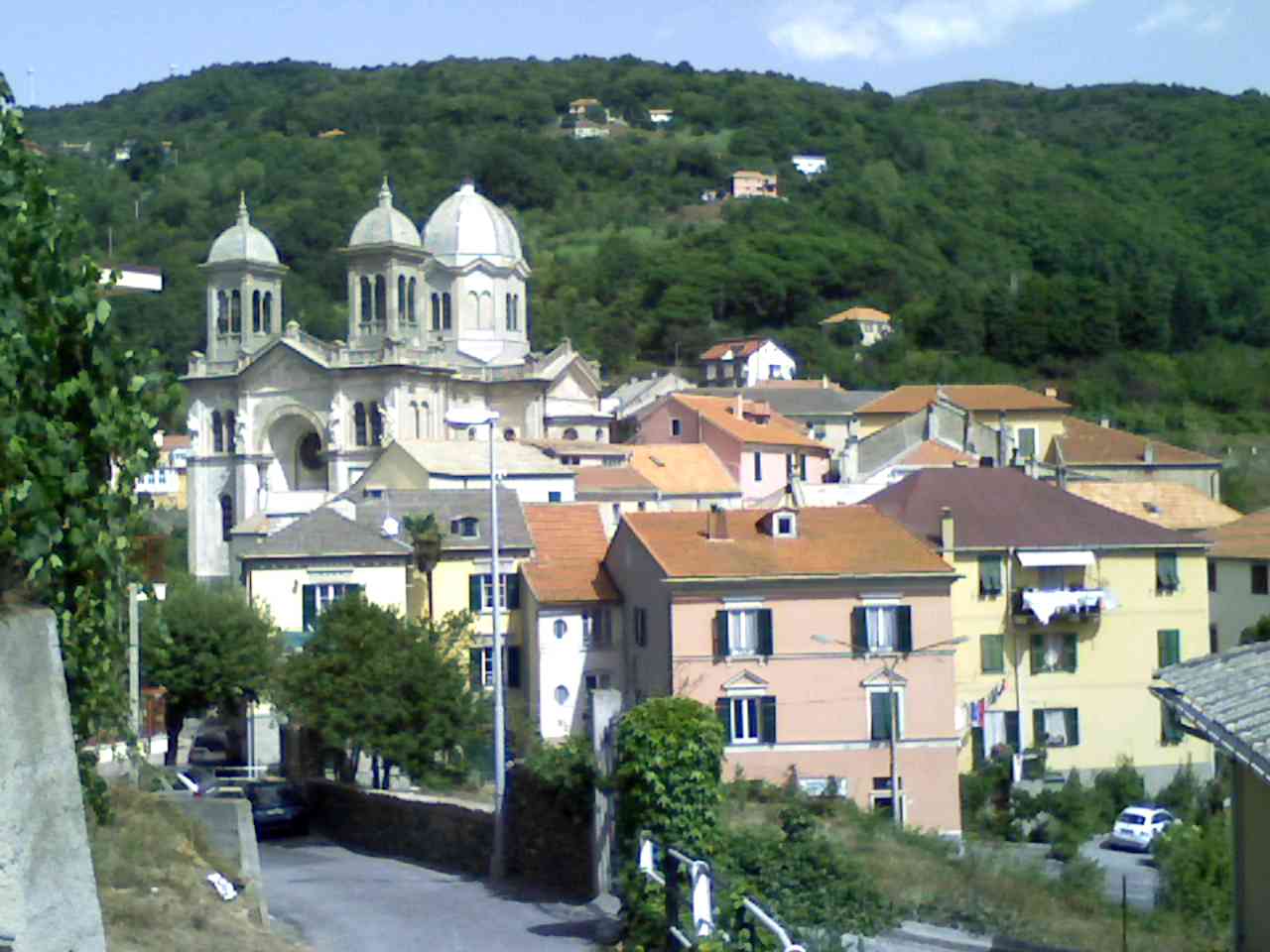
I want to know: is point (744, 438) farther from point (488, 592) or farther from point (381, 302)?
point (488, 592)

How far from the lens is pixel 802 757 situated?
34.2m

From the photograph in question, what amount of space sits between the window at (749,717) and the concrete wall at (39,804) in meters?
26.7

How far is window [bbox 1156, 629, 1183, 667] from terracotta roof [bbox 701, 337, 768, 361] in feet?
218

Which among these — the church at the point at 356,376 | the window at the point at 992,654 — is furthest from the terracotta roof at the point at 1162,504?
the church at the point at 356,376

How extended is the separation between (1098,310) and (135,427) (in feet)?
320

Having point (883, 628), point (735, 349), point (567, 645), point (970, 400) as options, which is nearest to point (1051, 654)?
point (883, 628)

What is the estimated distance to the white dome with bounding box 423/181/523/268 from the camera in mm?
76375

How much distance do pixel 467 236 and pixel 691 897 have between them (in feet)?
216

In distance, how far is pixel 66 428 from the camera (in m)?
9.23

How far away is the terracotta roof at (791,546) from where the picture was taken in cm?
3506

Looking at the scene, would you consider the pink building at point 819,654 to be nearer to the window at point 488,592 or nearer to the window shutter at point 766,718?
the window shutter at point 766,718

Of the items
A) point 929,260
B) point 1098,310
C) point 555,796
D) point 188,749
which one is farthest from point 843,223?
point 555,796

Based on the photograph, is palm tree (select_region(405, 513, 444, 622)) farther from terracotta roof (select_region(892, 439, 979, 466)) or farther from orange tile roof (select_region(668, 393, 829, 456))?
orange tile roof (select_region(668, 393, 829, 456))

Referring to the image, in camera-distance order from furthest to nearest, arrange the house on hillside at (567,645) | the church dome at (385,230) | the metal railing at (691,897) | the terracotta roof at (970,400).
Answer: the terracotta roof at (970,400) < the church dome at (385,230) < the house on hillside at (567,645) < the metal railing at (691,897)
